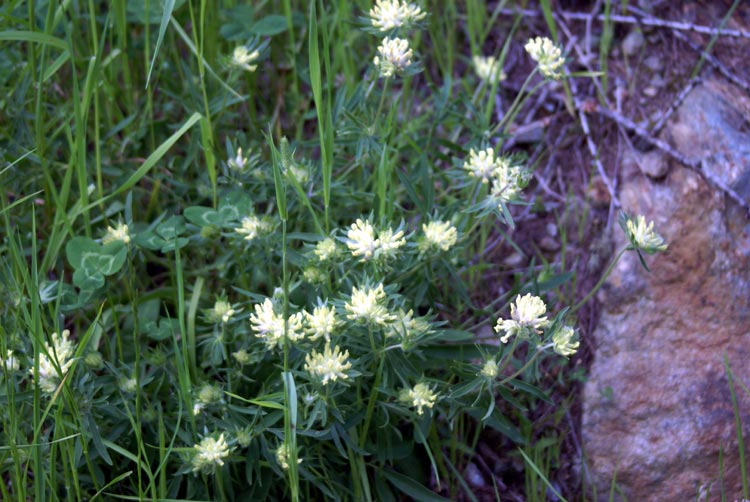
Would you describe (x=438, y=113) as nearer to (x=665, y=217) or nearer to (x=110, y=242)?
(x=665, y=217)

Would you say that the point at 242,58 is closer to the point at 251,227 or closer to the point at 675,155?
the point at 251,227

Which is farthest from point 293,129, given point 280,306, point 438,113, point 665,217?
point 665,217

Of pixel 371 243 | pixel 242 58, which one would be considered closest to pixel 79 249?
pixel 242 58

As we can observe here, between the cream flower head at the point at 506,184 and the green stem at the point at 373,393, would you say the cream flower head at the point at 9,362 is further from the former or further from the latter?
the cream flower head at the point at 506,184

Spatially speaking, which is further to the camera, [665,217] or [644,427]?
[665,217]

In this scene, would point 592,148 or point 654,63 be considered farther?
point 654,63

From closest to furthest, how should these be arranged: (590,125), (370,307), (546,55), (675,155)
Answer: (370,307)
(546,55)
(675,155)
(590,125)
